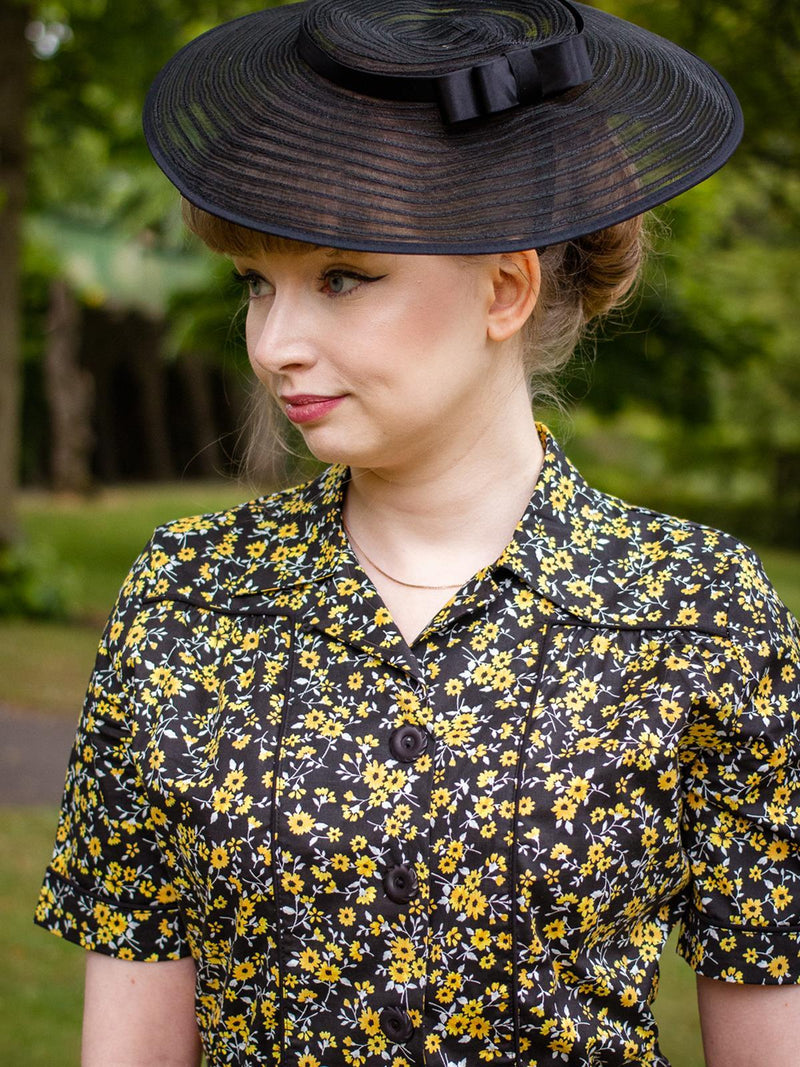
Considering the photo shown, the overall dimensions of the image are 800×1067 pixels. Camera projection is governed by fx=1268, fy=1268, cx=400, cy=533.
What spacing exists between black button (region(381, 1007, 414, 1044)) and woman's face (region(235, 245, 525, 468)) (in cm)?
65

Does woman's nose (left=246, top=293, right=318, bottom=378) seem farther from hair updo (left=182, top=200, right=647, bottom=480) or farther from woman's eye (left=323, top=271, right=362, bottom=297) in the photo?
hair updo (left=182, top=200, right=647, bottom=480)

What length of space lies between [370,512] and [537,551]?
0.24m

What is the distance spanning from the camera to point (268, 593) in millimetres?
1694

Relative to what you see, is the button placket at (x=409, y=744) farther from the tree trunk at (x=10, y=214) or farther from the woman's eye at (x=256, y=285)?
the tree trunk at (x=10, y=214)

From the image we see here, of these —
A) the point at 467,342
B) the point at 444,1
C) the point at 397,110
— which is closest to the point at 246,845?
the point at 467,342

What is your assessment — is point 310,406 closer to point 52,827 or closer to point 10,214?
point 52,827

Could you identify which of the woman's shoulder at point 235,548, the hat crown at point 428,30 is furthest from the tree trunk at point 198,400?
the hat crown at point 428,30

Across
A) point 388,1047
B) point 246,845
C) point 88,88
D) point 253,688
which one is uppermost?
point 253,688

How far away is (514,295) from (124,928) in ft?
3.15

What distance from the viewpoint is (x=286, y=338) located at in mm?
1464

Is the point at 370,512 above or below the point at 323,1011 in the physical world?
above

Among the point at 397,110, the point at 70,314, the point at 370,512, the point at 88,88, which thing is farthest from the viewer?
the point at 70,314

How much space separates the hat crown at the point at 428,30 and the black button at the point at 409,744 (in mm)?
756

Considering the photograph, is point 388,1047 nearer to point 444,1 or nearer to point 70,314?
point 444,1
